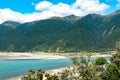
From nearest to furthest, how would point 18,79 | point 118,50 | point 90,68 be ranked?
point 90,68 < point 118,50 < point 18,79

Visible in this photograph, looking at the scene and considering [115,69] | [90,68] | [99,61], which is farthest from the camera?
[99,61]

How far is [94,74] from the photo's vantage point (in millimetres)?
66125

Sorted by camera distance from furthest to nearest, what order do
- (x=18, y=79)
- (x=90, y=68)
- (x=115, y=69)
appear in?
(x=18, y=79) < (x=115, y=69) < (x=90, y=68)

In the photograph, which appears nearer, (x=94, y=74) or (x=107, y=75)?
(x=94, y=74)

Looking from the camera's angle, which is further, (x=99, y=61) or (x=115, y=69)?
(x=99, y=61)

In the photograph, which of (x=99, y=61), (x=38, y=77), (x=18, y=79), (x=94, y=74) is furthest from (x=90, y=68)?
(x=18, y=79)

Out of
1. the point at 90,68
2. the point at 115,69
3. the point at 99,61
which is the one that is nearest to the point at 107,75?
the point at 115,69

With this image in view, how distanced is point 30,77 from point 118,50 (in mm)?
26765

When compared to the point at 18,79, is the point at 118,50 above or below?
above

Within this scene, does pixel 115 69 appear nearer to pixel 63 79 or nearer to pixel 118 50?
pixel 118 50

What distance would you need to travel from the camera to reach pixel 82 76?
2598 inches

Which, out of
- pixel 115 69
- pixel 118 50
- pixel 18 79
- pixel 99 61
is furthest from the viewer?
pixel 18 79

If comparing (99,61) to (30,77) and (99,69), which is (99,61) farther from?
(30,77)

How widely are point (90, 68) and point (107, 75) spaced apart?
8.04 meters
